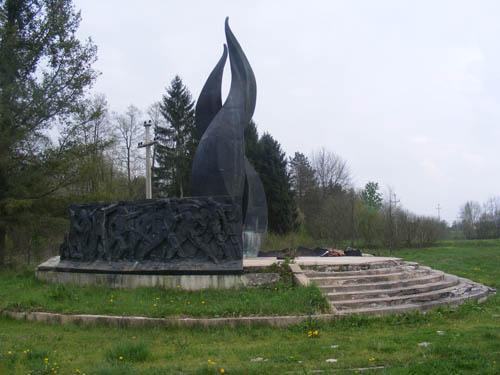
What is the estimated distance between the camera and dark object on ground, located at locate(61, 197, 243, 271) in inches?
382

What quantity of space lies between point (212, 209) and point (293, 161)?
121ft

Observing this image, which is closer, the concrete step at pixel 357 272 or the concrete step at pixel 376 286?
the concrete step at pixel 376 286

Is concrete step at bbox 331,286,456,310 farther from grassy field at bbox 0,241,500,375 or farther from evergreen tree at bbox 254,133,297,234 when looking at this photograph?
evergreen tree at bbox 254,133,297,234

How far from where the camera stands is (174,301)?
8.69 meters

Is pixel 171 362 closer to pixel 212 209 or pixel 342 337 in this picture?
pixel 342 337

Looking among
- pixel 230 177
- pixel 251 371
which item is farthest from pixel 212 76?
pixel 251 371

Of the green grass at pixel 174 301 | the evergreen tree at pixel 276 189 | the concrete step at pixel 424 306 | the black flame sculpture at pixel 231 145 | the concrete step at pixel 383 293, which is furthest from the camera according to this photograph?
the evergreen tree at pixel 276 189

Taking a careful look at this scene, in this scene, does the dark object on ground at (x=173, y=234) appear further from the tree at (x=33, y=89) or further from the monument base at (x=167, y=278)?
Result: the tree at (x=33, y=89)

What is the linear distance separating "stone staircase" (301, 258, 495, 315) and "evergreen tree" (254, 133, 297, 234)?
19.6 m

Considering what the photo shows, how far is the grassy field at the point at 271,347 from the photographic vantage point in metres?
5.25

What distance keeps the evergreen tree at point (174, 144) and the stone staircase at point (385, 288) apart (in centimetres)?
2131

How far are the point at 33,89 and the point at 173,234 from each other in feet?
36.4

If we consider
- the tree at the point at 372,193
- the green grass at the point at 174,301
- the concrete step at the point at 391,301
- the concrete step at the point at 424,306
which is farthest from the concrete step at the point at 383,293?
the tree at the point at 372,193

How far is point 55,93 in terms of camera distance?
1805cm
